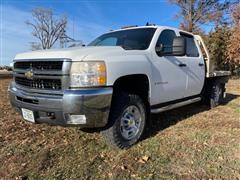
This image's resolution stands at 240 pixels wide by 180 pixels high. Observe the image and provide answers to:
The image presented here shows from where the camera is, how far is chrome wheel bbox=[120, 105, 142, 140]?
4.21 meters

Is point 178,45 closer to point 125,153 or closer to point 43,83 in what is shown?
point 125,153

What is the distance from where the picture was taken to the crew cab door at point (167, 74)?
4.71 m

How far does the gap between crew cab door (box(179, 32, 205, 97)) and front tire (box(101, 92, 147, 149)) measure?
68.6 inches

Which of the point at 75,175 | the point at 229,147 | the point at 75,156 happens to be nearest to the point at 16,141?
the point at 75,156

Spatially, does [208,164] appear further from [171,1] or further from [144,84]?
[171,1]

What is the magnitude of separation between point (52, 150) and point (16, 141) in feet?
2.61

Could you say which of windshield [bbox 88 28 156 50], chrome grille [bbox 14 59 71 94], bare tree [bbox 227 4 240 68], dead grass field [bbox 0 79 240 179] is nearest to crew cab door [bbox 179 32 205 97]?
dead grass field [bbox 0 79 240 179]

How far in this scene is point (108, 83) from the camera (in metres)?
3.70

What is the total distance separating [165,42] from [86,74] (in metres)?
2.25

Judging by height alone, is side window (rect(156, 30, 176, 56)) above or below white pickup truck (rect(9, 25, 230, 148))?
above

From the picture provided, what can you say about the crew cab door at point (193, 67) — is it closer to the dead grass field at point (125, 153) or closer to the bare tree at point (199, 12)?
the dead grass field at point (125, 153)

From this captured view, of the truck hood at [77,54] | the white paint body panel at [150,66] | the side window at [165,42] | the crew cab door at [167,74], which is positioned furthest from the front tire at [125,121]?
the side window at [165,42]

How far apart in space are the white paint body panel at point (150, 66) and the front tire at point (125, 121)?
352mm

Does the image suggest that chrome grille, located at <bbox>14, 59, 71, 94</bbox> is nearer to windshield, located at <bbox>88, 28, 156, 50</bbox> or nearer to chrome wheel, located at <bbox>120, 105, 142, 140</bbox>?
chrome wheel, located at <bbox>120, 105, 142, 140</bbox>
